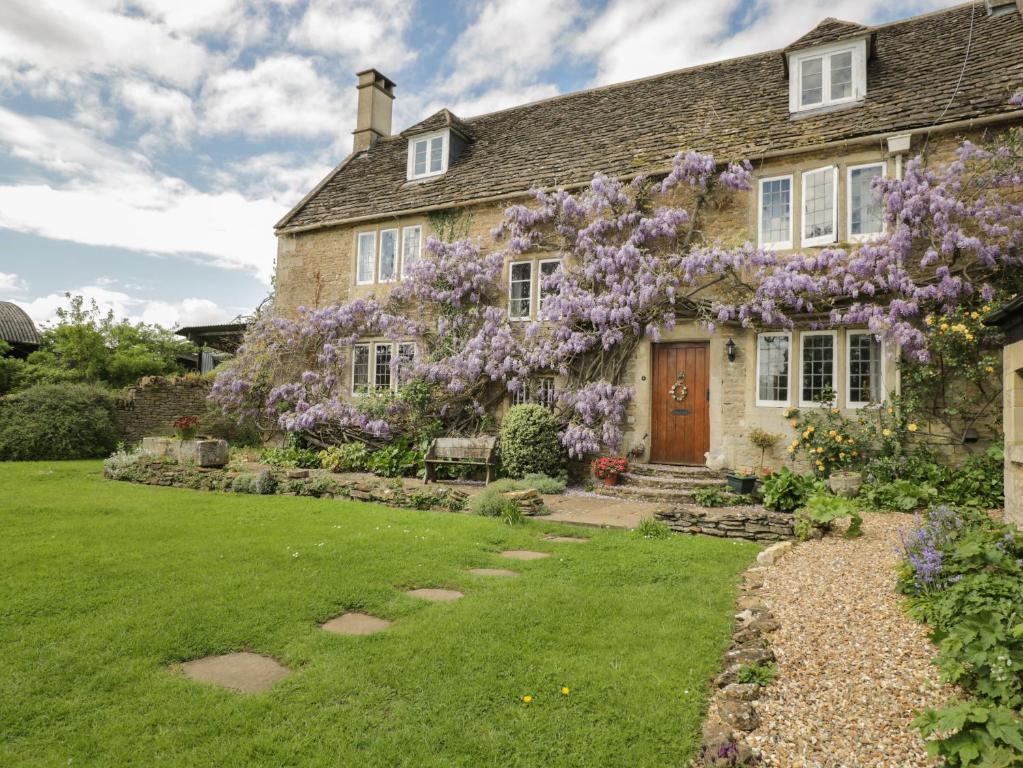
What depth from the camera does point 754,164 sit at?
1128cm

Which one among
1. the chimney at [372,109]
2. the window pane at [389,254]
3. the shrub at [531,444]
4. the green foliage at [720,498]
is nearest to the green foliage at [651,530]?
the green foliage at [720,498]

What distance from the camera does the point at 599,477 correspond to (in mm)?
11250

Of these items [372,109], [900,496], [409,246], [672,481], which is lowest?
[672,481]

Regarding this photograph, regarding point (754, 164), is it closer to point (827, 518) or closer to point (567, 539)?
point (827, 518)

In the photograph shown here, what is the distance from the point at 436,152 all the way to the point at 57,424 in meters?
11.0

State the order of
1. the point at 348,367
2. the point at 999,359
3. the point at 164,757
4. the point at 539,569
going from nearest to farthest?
the point at 164,757 → the point at 539,569 → the point at 999,359 → the point at 348,367

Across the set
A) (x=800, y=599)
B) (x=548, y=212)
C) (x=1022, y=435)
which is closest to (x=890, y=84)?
(x=548, y=212)

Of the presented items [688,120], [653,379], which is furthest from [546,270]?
[688,120]

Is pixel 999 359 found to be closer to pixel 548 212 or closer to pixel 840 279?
pixel 840 279

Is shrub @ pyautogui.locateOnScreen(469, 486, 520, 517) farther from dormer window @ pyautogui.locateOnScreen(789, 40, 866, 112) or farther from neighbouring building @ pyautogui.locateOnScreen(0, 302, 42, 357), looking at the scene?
neighbouring building @ pyautogui.locateOnScreen(0, 302, 42, 357)

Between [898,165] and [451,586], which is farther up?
[898,165]

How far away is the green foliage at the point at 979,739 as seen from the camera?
2215mm

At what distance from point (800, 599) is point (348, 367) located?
493 inches

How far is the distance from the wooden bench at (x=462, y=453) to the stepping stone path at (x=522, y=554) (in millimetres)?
4938
